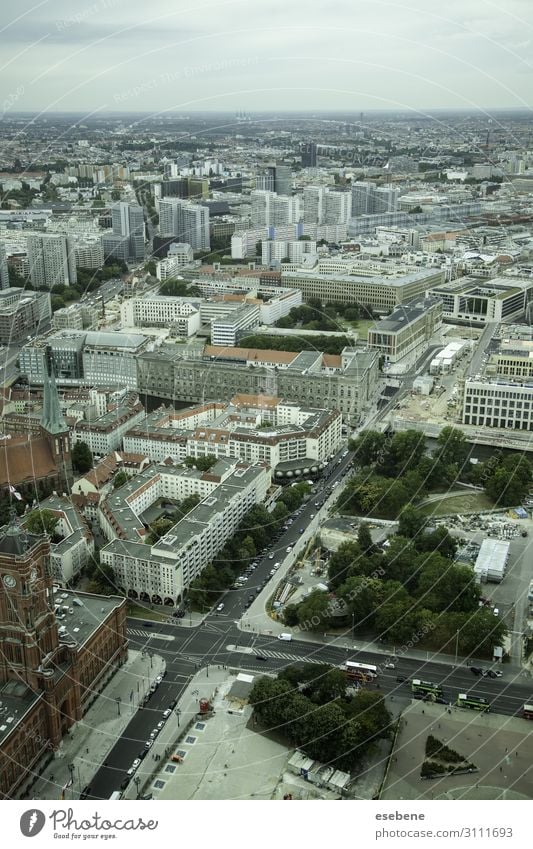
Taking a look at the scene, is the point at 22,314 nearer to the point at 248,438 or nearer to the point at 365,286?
the point at 365,286

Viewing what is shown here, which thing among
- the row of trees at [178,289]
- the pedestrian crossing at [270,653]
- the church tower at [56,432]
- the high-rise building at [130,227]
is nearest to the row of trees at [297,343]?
the row of trees at [178,289]

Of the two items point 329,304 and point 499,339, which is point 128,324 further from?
point 499,339

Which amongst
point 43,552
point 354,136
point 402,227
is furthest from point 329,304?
point 43,552

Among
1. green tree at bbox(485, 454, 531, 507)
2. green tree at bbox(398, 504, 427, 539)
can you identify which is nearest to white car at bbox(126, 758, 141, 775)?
green tree at bbox(398, 504, 427, 539)

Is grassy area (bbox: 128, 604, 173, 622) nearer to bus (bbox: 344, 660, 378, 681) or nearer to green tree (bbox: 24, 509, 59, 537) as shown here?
green tree (bbox: 24, 509, 59, 537)

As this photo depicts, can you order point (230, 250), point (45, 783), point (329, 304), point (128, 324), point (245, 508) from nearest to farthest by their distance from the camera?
point (45, 783) → point (245, 508) → point (128, 324) → point (329, 304) → point (230, 250)

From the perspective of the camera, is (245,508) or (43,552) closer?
(43,552)
